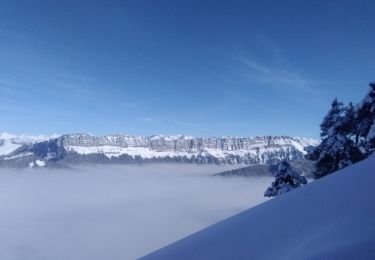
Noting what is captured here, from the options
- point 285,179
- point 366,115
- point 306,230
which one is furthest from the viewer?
point 285,179

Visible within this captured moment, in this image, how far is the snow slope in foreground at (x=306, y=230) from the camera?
3.23 m

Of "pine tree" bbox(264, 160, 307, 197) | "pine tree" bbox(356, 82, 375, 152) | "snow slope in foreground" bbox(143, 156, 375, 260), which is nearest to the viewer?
"snow slope in foreground" bbox(143, 156, 375, 260)

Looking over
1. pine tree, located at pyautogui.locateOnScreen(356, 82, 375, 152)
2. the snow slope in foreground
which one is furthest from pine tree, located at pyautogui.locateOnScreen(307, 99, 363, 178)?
the snow slope in foreground

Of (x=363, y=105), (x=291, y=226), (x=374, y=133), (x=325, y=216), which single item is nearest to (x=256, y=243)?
(x=291, y=226)

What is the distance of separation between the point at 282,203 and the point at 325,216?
7.52 ft

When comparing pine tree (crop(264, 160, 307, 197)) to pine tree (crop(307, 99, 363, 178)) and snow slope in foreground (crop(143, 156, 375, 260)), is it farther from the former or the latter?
→ snow slope in foreground (crop(143, 156, 375, 260))

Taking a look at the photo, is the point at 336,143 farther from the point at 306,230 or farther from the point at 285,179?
the point at 306,230

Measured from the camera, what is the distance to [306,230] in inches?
179

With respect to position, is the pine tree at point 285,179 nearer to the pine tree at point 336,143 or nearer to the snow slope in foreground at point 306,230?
the pine tree at point 336,143

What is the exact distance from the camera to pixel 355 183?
5699 millimetres

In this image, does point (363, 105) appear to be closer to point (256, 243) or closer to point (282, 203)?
point (282, 203)

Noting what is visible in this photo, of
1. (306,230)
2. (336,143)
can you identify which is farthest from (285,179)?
(306,230)

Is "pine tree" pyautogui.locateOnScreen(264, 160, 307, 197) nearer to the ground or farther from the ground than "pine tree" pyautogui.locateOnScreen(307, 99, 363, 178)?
nearer to the ground

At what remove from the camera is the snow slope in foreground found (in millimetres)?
3227
